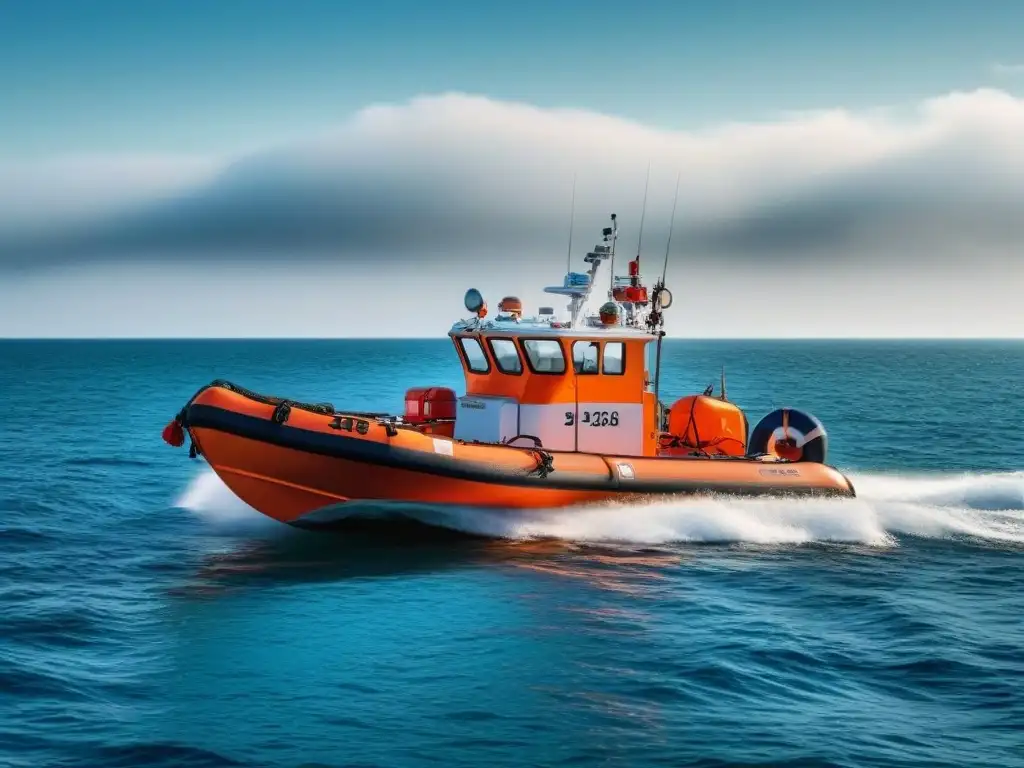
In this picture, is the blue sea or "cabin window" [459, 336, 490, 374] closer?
the blue sea

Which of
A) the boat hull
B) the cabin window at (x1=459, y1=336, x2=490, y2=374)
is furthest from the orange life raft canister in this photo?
the cabin window at (x1=459, y1=336, x2=490, y2=374)

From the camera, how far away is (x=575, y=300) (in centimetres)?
1686

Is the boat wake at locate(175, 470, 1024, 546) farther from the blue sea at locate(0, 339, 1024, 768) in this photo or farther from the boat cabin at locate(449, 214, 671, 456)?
the boat cabin at locate(449, 214, 671, 456)

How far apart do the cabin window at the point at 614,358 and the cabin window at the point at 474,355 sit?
1.79 metres

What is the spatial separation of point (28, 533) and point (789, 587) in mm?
10970

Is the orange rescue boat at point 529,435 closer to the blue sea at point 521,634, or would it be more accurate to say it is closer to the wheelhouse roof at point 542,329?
the wheelhouse roof at point 542,329

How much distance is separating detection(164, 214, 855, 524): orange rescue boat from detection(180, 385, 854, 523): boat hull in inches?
0.7

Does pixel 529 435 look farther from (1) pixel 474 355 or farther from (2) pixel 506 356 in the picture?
(1) pixel 474 355

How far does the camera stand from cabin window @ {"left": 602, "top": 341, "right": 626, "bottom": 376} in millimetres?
16234

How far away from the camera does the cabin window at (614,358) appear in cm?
1623

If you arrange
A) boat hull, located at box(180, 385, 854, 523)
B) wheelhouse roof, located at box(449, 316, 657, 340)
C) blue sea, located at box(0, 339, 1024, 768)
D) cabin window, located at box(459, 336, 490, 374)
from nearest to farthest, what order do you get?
blue sea, located at box(0, 339, 1024, 768) → boat hull, located at box(180, 385, 854, 523) → wheelhouse roof, located at box(449, 316, 657, 340) → cabin window, located at box(459, 336, 490, 374)

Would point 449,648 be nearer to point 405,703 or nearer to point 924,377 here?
point 405,703

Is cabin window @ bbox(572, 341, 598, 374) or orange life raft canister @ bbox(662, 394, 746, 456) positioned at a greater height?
cabin window @ bbox(572, 341, 598, 374)

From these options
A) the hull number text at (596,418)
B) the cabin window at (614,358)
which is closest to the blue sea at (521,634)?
the hull number text at (596,418)
